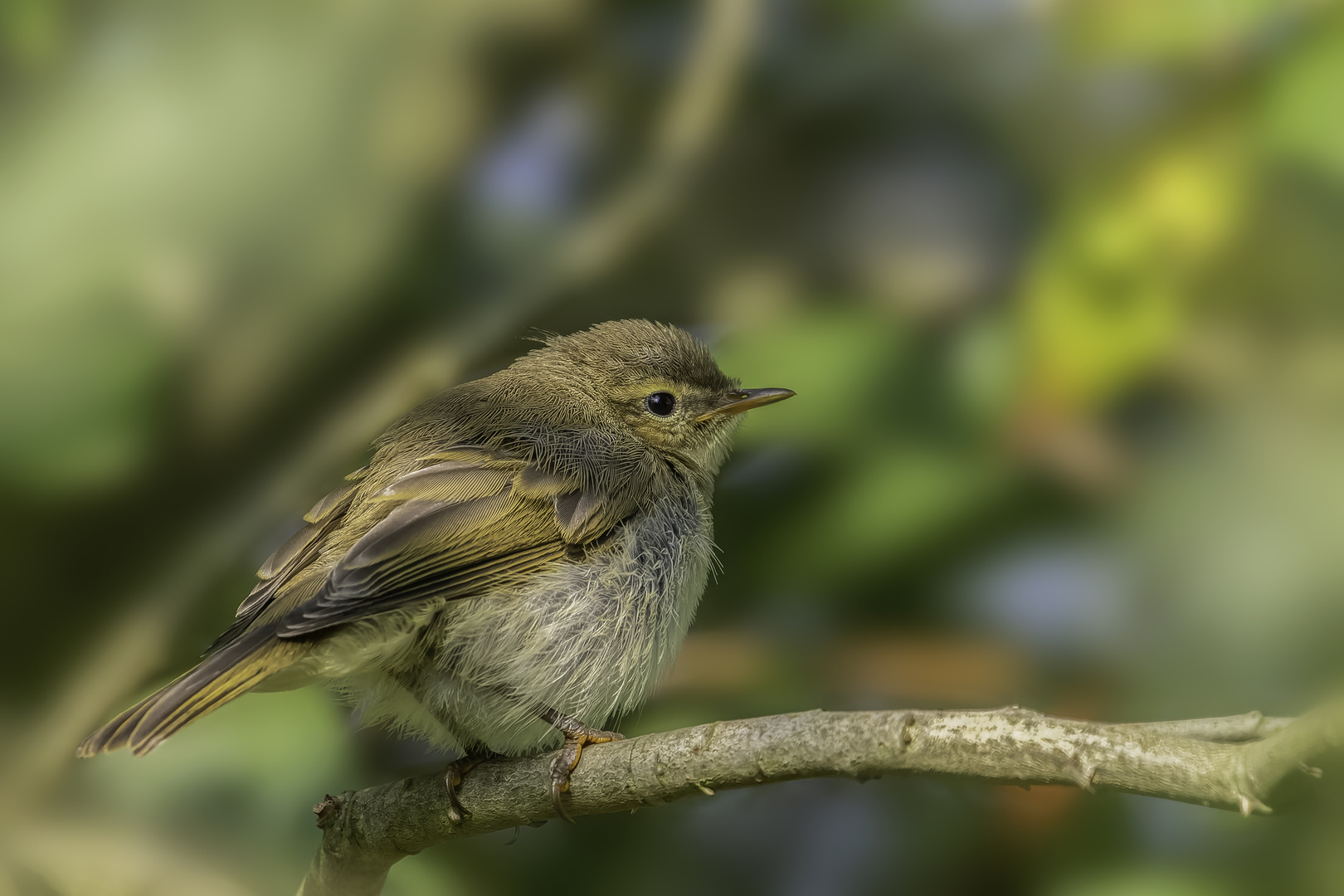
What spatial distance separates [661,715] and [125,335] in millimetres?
1622

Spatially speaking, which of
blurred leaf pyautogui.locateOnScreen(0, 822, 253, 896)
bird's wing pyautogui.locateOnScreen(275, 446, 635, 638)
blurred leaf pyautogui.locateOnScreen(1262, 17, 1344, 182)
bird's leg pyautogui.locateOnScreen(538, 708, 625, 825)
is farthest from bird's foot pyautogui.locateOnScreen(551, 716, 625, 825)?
blurred leaf pyautogui.locateOnScreen(1262, 17, 1344, 182)

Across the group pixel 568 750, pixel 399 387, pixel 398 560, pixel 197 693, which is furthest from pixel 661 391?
pixel 197 693

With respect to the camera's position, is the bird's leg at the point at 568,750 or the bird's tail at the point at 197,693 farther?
the bird's leg at the point at 568,750

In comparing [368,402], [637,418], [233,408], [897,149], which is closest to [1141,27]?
[897,149]

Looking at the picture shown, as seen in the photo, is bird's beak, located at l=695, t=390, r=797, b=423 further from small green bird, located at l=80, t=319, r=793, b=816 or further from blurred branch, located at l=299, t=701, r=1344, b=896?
blurred branch, located at l=299, t=701, r=1344, b=896

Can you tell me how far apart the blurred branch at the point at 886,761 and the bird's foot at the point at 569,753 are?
20 mm

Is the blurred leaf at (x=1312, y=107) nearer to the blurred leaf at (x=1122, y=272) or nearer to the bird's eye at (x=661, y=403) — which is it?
the blurred leaf at (x=1122, y=272)

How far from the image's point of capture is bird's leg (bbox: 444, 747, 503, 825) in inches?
75.2

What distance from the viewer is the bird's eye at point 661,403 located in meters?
2.62

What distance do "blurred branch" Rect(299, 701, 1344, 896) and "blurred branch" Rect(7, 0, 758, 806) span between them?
3.55ft

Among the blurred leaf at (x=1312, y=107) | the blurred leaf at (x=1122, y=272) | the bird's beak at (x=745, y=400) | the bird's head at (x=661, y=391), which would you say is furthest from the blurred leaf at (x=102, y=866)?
the blurred leaf at (x=1312, y=107)

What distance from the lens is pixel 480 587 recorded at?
200 centimetres

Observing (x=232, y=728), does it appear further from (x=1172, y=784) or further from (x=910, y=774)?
(x=1172, y=784)

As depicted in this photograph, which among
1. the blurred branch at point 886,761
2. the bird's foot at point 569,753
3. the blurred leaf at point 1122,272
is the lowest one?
the blurred branch at point 886,761
